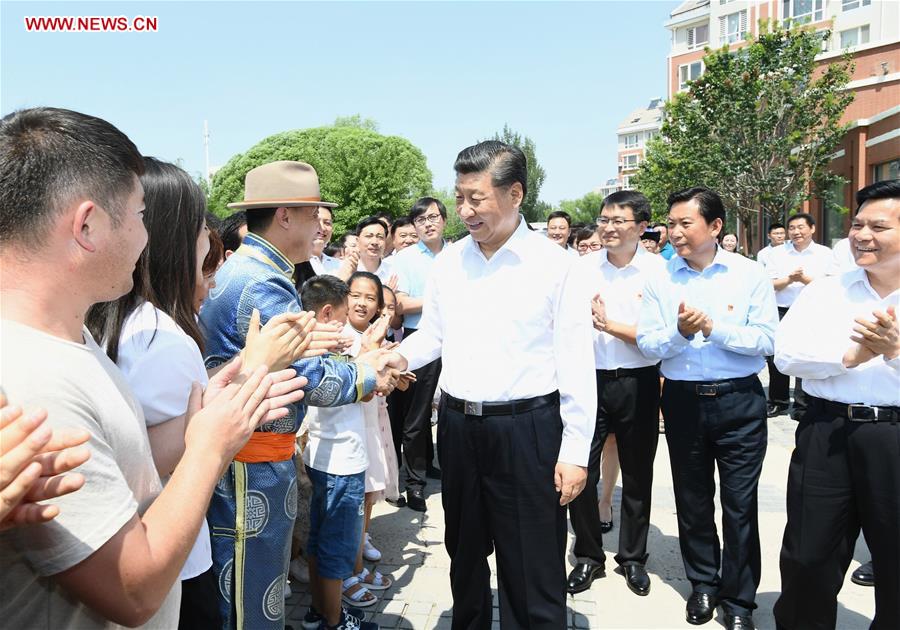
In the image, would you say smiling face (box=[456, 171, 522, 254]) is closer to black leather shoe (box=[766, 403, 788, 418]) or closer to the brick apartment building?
black leather shoe (box=[766, 403, 788, 418])

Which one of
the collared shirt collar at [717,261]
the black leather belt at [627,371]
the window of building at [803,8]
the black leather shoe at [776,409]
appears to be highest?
the window of building at [803,8]

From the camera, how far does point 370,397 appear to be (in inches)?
127

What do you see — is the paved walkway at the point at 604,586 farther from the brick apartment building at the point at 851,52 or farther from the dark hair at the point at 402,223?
the brick apartment building at the point at 851,52

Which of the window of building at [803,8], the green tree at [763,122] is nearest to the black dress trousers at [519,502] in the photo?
the green tree at [763,122]

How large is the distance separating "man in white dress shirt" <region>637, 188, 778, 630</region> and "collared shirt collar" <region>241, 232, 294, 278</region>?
78.8 inches

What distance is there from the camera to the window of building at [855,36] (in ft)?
114

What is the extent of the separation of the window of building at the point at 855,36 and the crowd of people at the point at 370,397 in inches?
1536

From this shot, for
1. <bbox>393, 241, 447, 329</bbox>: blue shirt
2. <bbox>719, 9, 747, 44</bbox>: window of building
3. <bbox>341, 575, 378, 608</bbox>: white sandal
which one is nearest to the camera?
<bbox>341, 575, 378, 608</bbox>: white sandal

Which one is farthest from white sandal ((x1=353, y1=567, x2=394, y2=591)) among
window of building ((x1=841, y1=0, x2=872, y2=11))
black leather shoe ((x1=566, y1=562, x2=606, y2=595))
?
window of building ((x1=841, y1=0, x2=872, y2=11))

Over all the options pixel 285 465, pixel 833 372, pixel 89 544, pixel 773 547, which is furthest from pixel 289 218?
pixel 773 547

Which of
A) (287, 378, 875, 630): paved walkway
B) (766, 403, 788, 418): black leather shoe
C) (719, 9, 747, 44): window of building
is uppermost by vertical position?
(719, 9, 747, 44): window of building

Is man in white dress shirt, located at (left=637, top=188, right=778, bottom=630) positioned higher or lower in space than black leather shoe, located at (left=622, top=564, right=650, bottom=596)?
higher

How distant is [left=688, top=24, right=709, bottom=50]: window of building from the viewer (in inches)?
1916

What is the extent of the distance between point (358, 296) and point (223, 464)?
303cm
